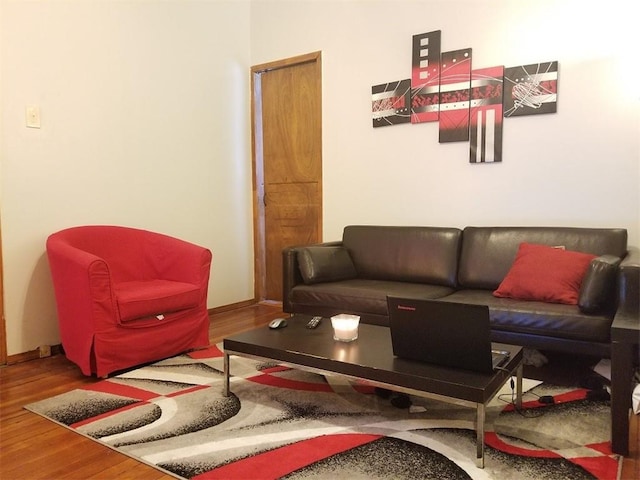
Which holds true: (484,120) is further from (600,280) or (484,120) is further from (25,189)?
(25,189)

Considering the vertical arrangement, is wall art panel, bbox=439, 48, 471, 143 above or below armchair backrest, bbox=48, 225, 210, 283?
above

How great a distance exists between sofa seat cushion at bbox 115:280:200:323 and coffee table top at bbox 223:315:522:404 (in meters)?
0.69

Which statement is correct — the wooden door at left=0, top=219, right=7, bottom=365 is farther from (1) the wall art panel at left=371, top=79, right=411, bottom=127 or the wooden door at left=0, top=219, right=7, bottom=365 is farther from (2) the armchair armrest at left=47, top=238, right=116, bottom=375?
(1) the wall art panel at left=371, top=79, right=411, bottom=127

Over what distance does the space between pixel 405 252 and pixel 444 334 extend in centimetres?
163

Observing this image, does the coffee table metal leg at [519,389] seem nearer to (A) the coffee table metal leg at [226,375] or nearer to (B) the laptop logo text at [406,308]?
(B) the laptop logo text at [406,308]

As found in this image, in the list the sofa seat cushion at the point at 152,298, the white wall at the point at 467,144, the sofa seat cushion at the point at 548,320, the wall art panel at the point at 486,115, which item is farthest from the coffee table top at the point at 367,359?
the wall art panel at the point at 486,115

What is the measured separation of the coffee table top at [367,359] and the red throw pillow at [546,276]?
582 mm

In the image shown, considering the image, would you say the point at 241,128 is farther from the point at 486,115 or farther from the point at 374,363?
the point at 374,363

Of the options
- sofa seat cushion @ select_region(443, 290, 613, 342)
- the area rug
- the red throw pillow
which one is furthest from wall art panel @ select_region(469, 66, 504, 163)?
the area rug

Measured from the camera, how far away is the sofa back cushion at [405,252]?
3.28 m

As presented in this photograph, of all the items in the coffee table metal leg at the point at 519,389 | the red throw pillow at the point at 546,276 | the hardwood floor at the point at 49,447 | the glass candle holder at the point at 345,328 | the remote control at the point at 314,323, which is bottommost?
the hardwood floor at the point at 49,447

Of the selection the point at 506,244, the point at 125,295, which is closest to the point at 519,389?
the point at 506,244

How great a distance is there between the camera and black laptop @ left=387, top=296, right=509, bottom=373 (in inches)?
69.1

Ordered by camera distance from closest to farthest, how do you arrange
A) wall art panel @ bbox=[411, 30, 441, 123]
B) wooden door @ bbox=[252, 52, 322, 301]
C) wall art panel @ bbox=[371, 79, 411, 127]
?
wall art panel @ bbox=[411, 30, 441, 123], wall art panel @ bbox=[371, 79, 411, 127], wooden door @ bbox=[252, 52, 322, 301]
